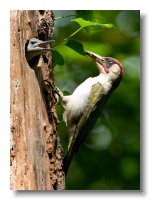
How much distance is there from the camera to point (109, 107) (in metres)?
3.84

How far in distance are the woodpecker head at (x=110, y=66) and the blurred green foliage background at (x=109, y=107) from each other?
7cm

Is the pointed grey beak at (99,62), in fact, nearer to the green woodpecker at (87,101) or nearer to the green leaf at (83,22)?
the green woodpecker at (87,101)

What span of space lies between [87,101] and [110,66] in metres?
0.24

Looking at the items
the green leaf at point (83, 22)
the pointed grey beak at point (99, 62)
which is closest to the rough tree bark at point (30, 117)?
the green leaf at point (83, 22)

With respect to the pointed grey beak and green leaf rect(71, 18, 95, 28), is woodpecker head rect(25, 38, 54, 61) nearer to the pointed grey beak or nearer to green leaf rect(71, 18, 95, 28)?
green leaf rect(71, 18, 95, 28)

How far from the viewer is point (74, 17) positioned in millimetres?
3342

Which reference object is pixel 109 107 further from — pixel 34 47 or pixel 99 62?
pixel 34 47

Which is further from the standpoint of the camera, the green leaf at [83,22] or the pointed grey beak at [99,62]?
the pointed grey beak at [99,62]

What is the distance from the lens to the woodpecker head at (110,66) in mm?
3477

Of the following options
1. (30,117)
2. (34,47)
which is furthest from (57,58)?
(30,117)

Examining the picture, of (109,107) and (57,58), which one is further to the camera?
(109,107)

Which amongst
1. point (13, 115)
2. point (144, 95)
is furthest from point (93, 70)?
point (13, 115)

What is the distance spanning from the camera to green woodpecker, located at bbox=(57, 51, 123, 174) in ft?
11.1
